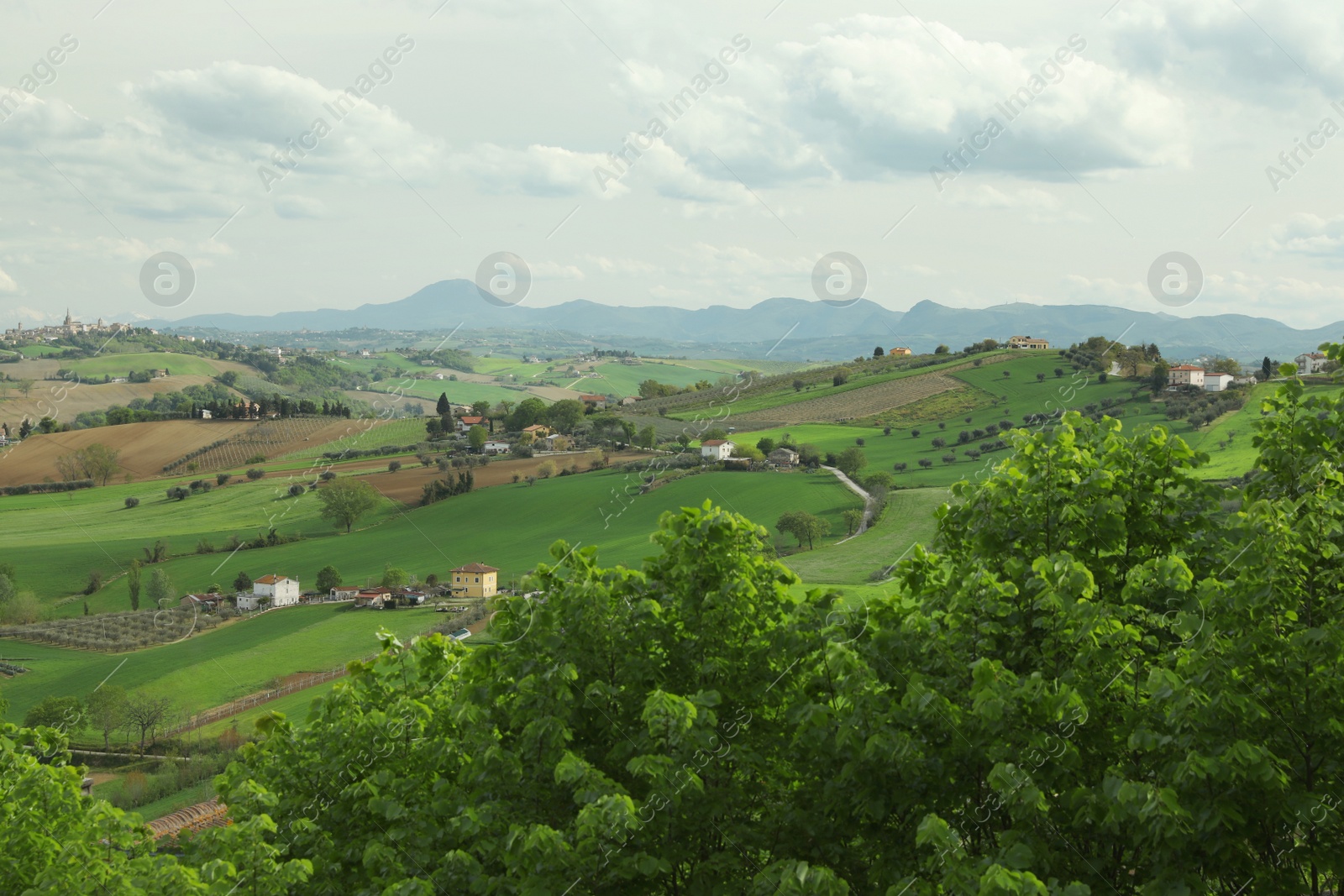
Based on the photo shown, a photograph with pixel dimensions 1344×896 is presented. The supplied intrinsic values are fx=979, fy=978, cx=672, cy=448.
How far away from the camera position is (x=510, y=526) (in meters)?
95.6

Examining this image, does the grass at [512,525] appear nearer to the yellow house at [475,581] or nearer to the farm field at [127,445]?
the yellow house at [475,581]

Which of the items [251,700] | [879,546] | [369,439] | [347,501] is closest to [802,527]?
[879,546]

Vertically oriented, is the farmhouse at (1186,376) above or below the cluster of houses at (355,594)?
above

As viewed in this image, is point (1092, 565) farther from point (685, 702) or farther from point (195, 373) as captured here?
point (195, 373)

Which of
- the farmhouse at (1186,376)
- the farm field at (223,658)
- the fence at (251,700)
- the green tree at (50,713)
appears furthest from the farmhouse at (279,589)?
the farmhouse at (1186,376)

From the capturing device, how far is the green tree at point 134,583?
314 feet

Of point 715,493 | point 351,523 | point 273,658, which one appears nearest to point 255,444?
point 351,523

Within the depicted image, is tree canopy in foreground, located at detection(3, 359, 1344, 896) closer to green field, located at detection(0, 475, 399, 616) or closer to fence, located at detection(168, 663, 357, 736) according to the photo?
fence, located at detection(168, 663, 357, 736)

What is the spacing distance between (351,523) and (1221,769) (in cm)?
10291

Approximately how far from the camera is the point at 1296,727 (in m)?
10.8

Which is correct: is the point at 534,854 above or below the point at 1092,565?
below

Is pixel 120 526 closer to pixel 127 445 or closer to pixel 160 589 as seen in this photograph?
pixel 160 589

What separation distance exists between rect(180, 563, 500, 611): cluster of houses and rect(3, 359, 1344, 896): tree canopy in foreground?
68224 mm

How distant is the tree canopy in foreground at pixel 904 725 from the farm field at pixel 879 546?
47472 millimetres
